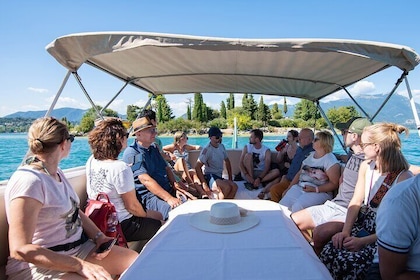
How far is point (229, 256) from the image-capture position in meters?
1.09

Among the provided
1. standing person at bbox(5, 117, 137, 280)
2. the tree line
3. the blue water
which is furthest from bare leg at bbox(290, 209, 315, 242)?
the tree line

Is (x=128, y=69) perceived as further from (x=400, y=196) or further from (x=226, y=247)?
(x=400, y=196)

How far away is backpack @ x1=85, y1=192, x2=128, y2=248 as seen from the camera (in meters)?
1.79

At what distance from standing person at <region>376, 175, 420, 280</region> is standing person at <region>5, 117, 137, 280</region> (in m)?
1.18

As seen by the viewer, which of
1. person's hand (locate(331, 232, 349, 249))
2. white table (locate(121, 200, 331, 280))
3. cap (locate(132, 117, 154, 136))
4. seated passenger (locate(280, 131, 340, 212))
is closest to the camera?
white table (locate(121, 200, 331, 280))

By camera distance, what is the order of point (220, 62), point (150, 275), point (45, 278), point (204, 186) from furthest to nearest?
1. point (204, 186)
2. point (220, 62)
3. point (45, 278)
4. point (150, 275)

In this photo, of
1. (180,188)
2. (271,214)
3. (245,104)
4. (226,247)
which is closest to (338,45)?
(271,214)

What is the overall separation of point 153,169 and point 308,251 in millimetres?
1748

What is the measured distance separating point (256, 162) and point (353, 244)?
8.84ft

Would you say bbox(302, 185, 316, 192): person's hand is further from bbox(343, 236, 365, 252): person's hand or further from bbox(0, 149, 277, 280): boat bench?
bbox(0, 149, 277, 280): boat bench

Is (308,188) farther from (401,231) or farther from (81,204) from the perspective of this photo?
(81,204)

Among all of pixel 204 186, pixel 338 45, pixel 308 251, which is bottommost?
pixel 204 186

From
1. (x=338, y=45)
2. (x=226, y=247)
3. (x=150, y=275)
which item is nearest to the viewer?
(x=150, y=275)

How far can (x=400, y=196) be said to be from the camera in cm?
100
